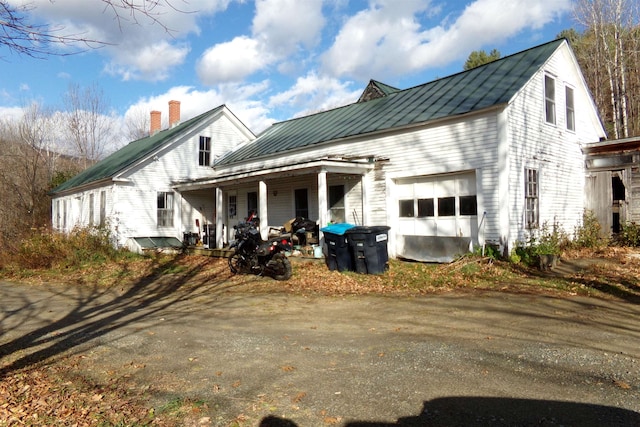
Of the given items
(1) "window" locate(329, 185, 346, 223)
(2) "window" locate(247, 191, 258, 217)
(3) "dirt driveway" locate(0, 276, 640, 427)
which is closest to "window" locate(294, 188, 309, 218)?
(1) "window" locate(329, 185, 346, 223)

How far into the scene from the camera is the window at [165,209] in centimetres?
2062

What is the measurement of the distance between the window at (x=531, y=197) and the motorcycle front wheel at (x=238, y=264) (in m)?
7.98

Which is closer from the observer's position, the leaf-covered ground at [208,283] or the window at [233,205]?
the leaf-covered ground at [208,283]

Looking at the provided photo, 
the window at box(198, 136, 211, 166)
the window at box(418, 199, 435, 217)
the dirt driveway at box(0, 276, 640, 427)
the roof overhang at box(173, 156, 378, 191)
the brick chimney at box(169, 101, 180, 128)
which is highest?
the brick chimney at box(169, 101, 180, 128)

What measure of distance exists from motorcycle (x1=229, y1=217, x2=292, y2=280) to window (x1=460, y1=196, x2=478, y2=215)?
5065mm

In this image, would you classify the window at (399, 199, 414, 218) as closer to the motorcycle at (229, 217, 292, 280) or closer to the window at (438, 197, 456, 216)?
the window at (438, 197, 456, 216)

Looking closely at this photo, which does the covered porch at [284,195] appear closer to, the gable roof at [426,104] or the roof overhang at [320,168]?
the roof overhang at [320,168]

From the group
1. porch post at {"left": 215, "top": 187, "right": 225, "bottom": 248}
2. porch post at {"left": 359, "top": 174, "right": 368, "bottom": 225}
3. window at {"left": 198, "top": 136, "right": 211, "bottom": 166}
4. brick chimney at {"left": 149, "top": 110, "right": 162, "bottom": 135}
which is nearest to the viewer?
porch post at {"left": 359, "top": 174, "right": 368, "bottom": 225}

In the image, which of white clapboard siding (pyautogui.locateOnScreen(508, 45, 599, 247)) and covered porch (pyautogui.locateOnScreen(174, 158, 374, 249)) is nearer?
white clapboard siding (pyautogui.locateOnScreen(508, 45, 599, 247))

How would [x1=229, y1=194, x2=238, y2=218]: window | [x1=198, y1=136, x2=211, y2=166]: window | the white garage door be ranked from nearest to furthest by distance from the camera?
the white garage door < [x1=229, y1=194, x2=238, y2=218]: window < [x1=198, y1=136, x2=211, y2=166]: window

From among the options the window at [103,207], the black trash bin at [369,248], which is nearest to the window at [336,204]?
the black trash bin at [369,248]

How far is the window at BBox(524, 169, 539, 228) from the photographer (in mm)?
12859

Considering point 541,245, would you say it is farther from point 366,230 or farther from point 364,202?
point 364,202

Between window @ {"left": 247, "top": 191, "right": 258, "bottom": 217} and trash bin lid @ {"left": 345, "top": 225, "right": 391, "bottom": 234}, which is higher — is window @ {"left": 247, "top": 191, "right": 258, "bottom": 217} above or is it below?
above
